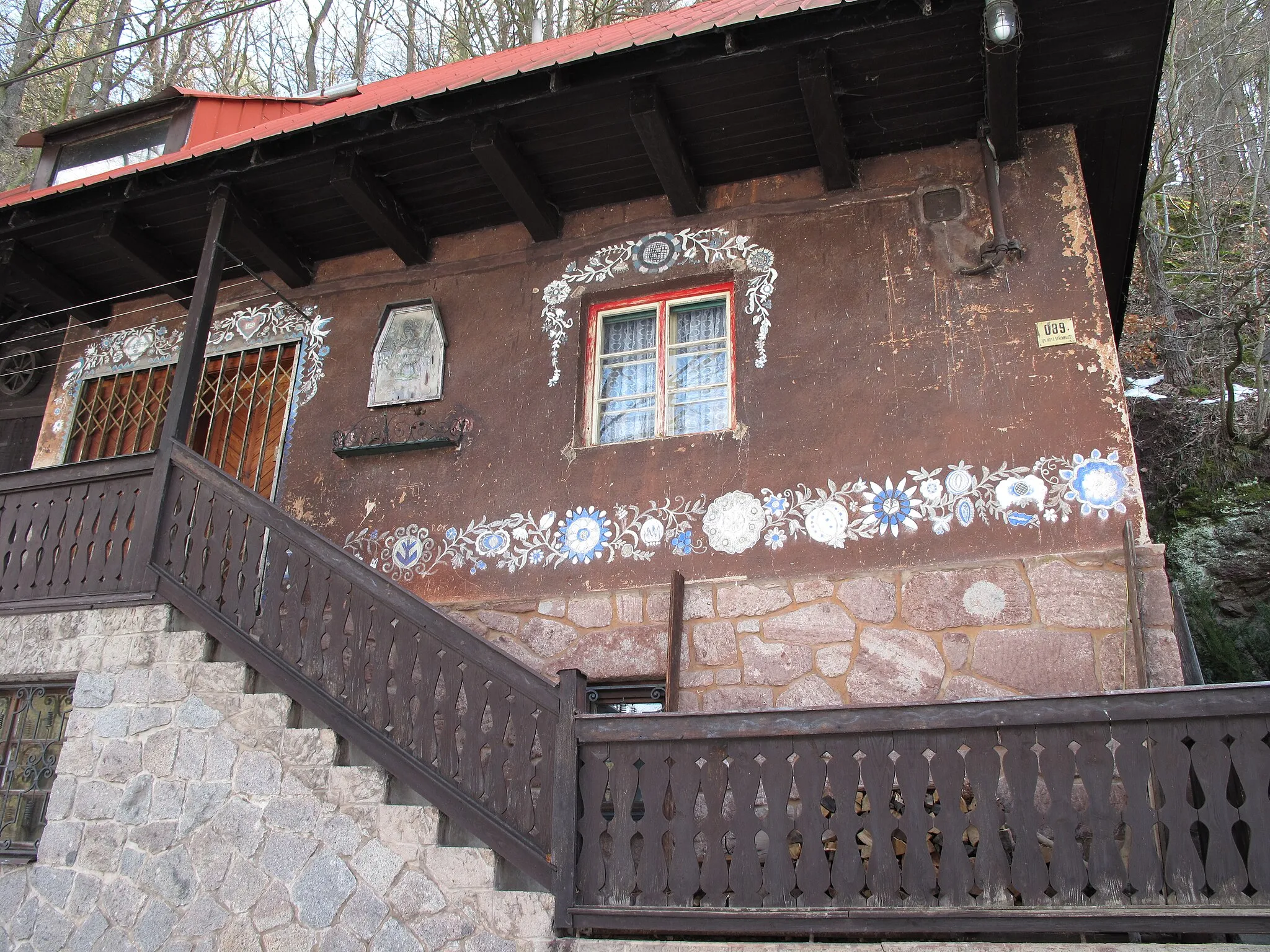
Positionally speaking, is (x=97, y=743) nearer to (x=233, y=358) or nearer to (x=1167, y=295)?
(x=233, y=358)

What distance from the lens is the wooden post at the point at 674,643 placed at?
21.0 ft

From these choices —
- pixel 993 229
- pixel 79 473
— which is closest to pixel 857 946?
pixel 993 229

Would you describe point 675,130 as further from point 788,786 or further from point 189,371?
point 788,786

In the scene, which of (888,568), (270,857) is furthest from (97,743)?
(888,568)

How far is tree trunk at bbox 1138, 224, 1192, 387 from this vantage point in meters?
14.2

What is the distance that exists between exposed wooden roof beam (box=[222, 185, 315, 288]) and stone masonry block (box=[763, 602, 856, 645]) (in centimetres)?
495

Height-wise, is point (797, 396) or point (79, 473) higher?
point (797, 396)

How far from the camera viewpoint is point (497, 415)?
25.3 ft

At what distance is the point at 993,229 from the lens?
689cm

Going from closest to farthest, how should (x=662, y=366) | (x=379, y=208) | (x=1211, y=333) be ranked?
1. (x=662, y=366)
2. (x=379, y=208)
3. (x=1211, y=333)

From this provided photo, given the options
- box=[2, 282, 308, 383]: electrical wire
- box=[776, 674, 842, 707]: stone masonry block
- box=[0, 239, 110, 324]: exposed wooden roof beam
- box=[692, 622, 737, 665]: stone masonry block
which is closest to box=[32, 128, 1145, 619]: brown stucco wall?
box=[692, 622, 737, 665]: stone masonry block

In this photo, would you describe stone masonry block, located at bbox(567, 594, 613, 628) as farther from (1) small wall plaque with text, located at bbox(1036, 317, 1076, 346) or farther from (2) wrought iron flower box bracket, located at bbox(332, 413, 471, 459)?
(1) small wall plaque with text, located at bbox(1036, 317, 1076, 346)

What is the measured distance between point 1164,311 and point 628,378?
10.9 m

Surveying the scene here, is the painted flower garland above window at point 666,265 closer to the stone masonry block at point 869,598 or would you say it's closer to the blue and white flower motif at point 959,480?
the blue and white flower motif at point 959,480
